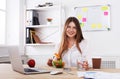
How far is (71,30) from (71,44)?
0.19m

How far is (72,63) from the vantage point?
8.49 feet

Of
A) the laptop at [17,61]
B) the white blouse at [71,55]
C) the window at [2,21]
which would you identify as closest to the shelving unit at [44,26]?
the window at [2,21]

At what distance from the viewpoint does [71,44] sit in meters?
2.77

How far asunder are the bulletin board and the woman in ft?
3.36

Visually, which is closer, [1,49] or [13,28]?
[1,49]

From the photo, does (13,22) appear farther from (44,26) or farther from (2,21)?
(44,26)

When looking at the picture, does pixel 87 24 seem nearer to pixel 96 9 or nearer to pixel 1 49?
pixel 96 9

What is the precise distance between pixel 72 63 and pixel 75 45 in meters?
0.27

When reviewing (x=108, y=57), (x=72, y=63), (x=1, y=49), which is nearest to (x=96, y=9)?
(x=108, y=57)

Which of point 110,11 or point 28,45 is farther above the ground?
point 110,11

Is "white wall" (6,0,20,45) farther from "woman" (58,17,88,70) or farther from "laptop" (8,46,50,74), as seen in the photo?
"laptop" (8,46,50,74)

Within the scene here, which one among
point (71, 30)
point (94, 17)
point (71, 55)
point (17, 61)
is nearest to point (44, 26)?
point (94, 17)

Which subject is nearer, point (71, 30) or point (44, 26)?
point (71, 30)

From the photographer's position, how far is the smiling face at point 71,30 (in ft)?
9.04
